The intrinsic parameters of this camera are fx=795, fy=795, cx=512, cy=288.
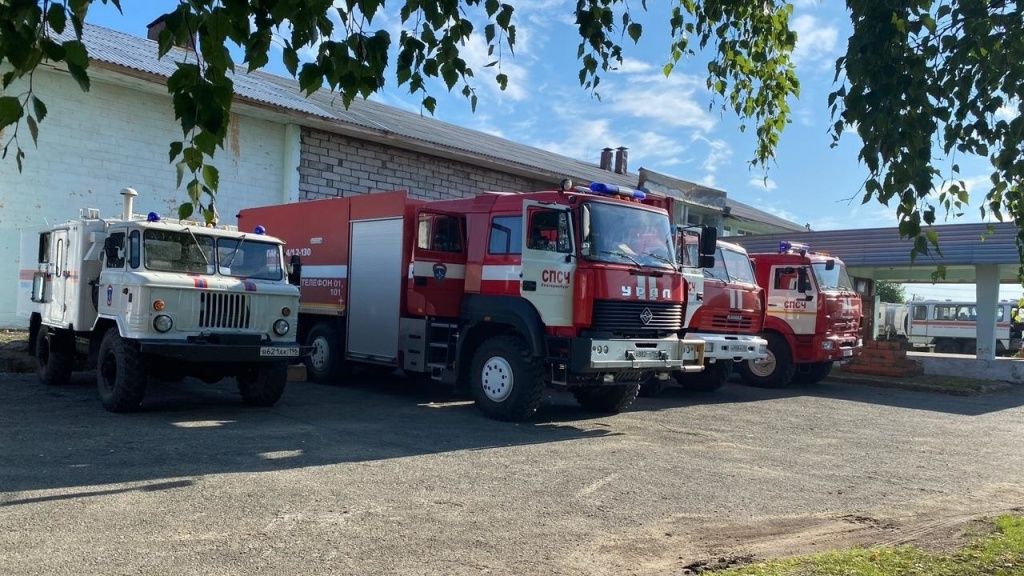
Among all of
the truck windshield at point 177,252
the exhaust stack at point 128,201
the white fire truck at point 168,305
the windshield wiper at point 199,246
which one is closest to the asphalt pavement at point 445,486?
the white fire truck at point 168,305

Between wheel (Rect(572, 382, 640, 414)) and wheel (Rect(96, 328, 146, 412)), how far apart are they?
5.77 m

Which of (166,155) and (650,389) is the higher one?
(166,155)

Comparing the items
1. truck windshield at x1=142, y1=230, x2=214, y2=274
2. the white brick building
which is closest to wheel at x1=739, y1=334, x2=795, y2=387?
the white brick building

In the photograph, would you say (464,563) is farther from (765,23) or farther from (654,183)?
(654,183)

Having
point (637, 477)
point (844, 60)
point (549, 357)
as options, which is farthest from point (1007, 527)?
point (549, 357)

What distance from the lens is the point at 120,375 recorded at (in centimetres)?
909

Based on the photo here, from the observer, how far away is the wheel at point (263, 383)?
33.5ft

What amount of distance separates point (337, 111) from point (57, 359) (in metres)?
10.8

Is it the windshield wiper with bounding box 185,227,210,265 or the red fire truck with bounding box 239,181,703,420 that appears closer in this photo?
the red fire truck with bounding box 239,181,703,420

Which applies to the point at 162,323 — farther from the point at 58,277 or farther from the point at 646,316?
the point at 646,316

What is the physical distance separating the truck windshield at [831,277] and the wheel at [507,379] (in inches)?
336

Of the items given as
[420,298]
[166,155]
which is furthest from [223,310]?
[166,155]

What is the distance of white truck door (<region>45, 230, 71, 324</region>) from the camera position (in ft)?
36.0

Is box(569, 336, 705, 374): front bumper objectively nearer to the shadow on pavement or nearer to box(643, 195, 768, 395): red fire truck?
box(643, 195, 768, 395): red fire truck
